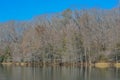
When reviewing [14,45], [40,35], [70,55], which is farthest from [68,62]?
[14,45]

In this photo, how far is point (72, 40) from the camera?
84062 mm

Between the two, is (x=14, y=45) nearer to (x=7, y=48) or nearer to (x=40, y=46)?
(x=7, y=48)

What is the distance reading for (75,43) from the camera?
8356 cm

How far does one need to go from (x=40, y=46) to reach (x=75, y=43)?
462 inches

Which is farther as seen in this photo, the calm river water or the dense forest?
the dense forest

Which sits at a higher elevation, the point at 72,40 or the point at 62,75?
the point at 72,40

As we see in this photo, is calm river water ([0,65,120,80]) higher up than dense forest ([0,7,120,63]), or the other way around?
dense forest ([0,7,120,63])

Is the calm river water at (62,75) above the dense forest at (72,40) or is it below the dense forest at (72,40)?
below

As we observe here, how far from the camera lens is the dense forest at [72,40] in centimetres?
8006

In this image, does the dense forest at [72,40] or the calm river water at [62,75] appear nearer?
the calm river water at [62,75]

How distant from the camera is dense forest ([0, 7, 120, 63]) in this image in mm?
80062

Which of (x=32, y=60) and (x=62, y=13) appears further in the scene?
(x=62, y=13)

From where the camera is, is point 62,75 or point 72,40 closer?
point 62,75

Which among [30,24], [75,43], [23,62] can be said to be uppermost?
[30,24]
